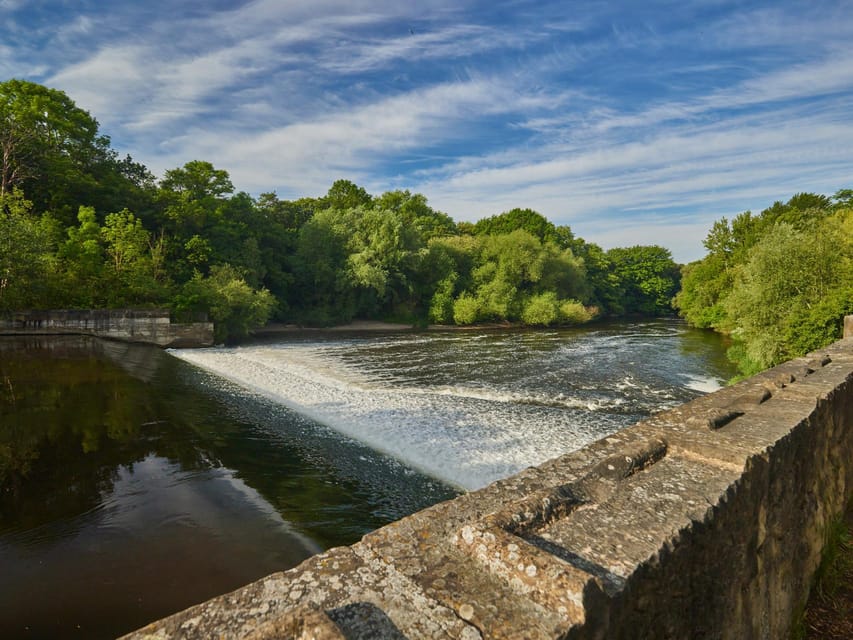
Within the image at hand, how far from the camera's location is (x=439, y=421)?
9.31m

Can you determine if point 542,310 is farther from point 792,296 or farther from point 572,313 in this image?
point 792,296

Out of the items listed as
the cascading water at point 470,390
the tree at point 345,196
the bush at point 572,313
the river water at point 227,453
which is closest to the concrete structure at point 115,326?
the cascading water at point 470,390

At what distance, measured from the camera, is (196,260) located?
28.4 metres

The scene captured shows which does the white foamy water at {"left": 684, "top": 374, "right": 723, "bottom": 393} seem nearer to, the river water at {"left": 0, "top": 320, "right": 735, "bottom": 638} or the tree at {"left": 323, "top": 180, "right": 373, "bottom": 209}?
the river water at {"left": 0, "top": 320, "right": 735, "bottom": 638}

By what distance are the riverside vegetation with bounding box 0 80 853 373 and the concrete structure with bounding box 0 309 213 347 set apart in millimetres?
994

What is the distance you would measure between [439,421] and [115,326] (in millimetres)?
18492

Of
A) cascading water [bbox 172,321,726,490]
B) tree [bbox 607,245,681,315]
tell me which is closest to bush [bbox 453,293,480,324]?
cascading water [bbox 172,321,726,490]

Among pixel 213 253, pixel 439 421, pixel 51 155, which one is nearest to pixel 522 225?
pixel 213 253

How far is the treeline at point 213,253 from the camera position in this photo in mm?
23531

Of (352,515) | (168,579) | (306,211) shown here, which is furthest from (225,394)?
(306,211)

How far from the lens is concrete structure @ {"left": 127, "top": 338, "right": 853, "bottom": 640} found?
134 cm

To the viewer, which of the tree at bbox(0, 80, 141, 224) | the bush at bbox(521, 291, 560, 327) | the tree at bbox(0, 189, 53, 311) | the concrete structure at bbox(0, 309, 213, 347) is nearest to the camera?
the tree at bbox(0, 189, 53, 311)

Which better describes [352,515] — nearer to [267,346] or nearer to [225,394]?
[225,394]

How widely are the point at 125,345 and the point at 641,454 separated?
2261 centimetres
